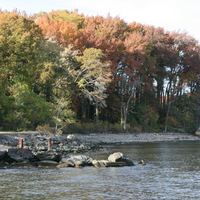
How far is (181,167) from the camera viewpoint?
2325 centimetres

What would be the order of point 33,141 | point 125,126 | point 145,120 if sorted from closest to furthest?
point 33,141
point 125,126
point 145,120

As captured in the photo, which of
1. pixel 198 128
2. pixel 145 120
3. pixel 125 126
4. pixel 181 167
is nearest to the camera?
pixel 181 167

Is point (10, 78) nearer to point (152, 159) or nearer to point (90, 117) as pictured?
point (90, 117)

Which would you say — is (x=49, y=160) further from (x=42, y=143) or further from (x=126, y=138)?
(x=126, y=138)

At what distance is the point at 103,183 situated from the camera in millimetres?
17797

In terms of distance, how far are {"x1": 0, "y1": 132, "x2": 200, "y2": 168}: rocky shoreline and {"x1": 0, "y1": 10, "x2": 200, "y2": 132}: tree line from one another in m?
3.38

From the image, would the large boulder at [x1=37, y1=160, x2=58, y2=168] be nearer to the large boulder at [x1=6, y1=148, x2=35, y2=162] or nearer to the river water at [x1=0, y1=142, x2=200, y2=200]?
the large boulder at [x1=6, y1=148, x2=35, y2=162]

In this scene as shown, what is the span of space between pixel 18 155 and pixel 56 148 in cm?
855

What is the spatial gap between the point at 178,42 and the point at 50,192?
176 ft

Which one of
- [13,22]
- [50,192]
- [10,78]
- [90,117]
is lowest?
[50,192]

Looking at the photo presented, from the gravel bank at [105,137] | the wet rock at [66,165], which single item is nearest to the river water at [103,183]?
the wet rock at [66,165]

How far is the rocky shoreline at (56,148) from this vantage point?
2397 cm

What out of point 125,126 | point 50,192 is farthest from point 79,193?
point 125,126

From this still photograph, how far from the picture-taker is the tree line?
42.8 m
